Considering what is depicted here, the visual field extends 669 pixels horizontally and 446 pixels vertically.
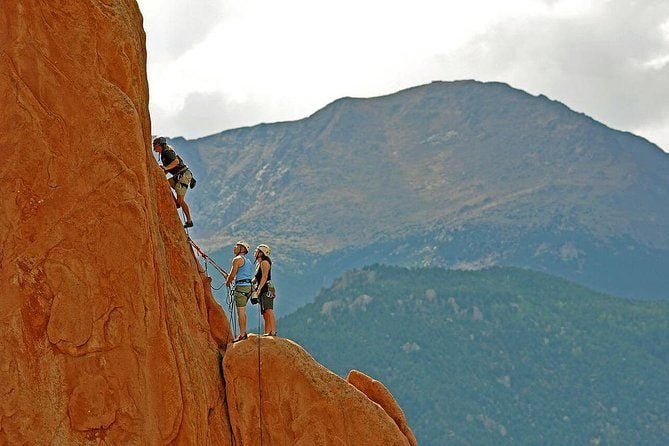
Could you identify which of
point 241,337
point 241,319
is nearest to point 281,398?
point 241,337

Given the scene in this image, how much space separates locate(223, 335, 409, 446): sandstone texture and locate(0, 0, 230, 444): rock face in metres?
1.25

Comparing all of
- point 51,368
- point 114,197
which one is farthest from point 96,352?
point 114,197

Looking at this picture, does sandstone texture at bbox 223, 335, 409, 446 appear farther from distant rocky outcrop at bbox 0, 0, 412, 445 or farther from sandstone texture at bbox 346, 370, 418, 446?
sandstone texture at bbox 346, 370, 418, 446

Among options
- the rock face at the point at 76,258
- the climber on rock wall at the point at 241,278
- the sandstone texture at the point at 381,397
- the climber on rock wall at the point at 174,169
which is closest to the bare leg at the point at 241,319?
the climber on rock wall at the point at 241,278

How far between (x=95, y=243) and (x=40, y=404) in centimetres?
222

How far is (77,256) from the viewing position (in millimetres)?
23188

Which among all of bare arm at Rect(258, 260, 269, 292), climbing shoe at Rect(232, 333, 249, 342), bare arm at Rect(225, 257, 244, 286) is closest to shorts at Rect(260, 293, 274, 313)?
bare arm at Rect(258, 260, 269, 292)

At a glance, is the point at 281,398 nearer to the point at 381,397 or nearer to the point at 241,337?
the point at 241,337

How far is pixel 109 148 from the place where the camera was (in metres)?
23.4

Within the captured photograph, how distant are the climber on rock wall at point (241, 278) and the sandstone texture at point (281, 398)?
103cm

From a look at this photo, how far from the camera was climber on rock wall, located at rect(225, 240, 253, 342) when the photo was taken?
26.1 meters

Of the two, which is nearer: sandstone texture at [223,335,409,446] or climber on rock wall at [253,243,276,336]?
sandstone texture at [223,335,409,446]

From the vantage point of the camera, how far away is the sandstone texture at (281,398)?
24.8m

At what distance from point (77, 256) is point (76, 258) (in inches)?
1.2
